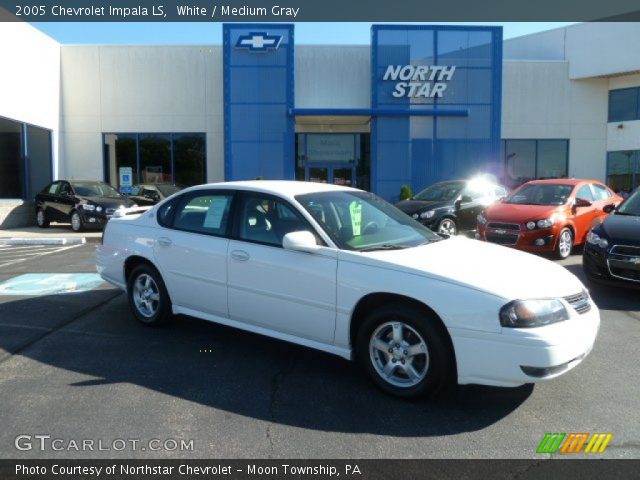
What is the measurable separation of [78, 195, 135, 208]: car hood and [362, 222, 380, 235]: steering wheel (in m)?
12.7

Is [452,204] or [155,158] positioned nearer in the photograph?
[452,204]

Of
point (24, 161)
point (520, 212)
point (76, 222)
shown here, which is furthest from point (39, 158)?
point (520, 212)

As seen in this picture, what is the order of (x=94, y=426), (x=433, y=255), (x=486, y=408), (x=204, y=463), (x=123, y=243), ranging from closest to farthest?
(x=204, y=463)
(x=94, y=426)
(x=486, y=408)
(x=433, y=255)
(x=123, y=243)

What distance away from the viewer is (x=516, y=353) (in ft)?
11.4

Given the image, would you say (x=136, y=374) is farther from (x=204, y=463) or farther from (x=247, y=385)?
(x=204, y=463)

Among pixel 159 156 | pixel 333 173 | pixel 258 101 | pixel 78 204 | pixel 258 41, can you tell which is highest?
pixel 258 41

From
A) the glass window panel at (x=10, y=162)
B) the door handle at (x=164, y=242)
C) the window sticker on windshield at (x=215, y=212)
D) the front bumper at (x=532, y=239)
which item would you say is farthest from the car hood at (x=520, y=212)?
the glass window panel at (x=10, y=162)

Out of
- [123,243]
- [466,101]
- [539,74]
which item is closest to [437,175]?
[466,101]

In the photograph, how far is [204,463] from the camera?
3084mm

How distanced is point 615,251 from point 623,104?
2011 cm

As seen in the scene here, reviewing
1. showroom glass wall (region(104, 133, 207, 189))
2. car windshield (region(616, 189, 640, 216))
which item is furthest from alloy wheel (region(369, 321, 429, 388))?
showroom glass wall (region(104, 133, 207, 189))

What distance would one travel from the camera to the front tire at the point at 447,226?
12773 mm

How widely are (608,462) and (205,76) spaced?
21.4m

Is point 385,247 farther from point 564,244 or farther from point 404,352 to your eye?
point 564,244
